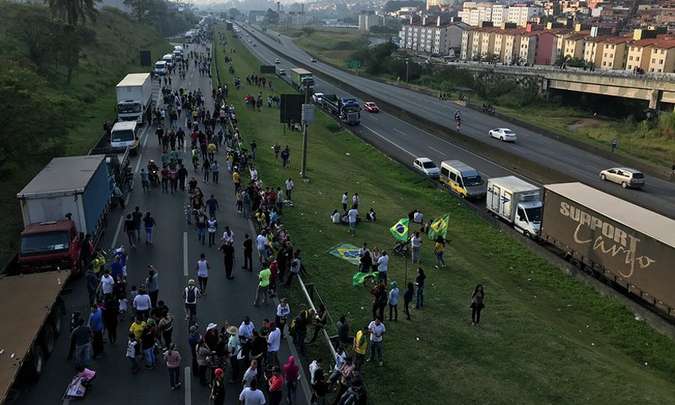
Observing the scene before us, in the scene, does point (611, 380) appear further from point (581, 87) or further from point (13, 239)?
point (581, 87)

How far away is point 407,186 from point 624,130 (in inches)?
1706

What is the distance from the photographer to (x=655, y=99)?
74000 mm

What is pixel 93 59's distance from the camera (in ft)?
251

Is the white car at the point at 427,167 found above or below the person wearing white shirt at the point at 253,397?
below

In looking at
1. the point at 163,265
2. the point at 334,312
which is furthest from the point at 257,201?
the point at 334,312

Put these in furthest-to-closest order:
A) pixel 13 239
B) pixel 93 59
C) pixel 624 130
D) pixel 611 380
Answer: pixel 93 59 → pixel 624 130 → pixel 13 239 → pixel 611 380

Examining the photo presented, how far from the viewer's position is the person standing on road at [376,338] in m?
15.0

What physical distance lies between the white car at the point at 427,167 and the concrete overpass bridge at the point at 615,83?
46377 mm

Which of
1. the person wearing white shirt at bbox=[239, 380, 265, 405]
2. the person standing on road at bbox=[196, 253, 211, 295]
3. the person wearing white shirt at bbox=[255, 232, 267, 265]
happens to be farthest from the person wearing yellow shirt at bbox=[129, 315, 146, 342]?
the person wearing white shirt at bbox=[255, 232, 267, 265]

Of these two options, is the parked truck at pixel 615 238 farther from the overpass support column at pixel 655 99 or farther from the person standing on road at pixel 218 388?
the overpass support column at pixel 655 99

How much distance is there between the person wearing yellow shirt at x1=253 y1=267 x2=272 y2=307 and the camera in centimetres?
1780

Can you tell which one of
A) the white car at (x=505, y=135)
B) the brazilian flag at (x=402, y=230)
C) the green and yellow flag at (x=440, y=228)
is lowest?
the white car at (x=505, y=135)

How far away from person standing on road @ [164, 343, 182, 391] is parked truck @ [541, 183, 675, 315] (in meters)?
16.1

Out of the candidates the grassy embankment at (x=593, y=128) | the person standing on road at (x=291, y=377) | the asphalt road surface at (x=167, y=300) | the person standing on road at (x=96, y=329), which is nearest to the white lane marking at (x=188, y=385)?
the asphalt road surface at (x=167, y=300)
